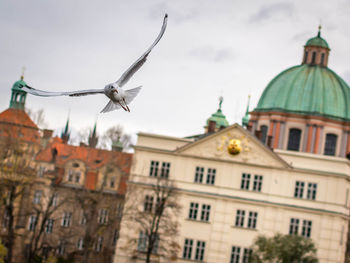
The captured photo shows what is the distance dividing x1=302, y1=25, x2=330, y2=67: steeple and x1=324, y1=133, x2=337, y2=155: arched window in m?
9.09

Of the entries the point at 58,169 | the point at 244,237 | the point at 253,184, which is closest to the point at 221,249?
→ the point at 244,237

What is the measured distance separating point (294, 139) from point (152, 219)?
76.9 feet

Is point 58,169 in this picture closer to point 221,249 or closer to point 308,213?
point 221,249

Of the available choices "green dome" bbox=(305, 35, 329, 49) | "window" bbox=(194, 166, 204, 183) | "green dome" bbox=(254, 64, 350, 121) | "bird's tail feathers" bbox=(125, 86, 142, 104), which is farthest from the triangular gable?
"bird's tail feathers" bbox=(125, 86, 142, 104)

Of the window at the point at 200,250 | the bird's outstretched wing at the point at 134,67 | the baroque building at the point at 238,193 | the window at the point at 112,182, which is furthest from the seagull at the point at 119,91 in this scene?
the window at the point at 112,182

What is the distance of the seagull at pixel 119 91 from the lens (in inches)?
443

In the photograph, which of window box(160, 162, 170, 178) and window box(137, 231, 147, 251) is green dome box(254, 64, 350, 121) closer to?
window box(160, 162, 170, 178)

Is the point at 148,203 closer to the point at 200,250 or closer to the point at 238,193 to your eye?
the point at 200,250

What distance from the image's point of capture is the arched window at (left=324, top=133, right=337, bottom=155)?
76.0 m

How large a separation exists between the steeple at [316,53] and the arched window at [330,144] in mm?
9094

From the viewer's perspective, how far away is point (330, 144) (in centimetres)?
7638

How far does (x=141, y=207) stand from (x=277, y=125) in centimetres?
2049

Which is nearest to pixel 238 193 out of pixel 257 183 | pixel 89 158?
pixel 257 183

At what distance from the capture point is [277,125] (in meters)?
76.6
